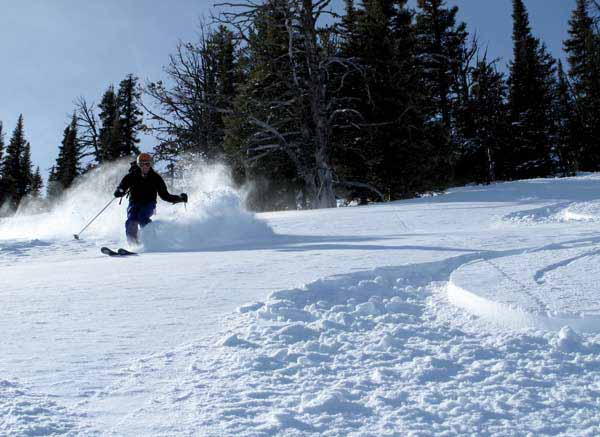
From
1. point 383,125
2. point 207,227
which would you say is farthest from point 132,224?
point 383,125

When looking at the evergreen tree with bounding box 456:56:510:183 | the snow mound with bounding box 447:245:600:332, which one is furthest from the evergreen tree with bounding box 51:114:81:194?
the snow mound with bounding box 447:245:600:332

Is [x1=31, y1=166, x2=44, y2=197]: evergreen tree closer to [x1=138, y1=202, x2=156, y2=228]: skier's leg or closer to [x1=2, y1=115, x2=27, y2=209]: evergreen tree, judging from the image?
[x1=2, y1=115, x2=27, y2=209]: evergreen tree

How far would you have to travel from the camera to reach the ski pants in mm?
7645

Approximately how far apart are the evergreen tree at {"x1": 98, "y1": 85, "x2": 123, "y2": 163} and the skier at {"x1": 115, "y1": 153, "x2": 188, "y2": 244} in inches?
1411

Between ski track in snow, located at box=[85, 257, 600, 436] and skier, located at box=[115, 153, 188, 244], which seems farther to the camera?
skier, located at box=[115, 153, 188, 244]

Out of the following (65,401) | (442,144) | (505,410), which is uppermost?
(442,144)

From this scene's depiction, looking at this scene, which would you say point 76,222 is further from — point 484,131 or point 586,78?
point 586,78

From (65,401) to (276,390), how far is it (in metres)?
0.91

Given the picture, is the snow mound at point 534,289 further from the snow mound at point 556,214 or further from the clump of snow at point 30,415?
the snow mound at point 556,214

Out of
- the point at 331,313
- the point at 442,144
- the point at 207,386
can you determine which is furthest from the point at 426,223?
the point at 442,144

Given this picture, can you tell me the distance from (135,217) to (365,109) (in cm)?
1401

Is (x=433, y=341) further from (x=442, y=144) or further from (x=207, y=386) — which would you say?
(x=442, y=144)

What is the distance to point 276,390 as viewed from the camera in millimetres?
2139

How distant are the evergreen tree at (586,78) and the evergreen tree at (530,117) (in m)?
2.90
